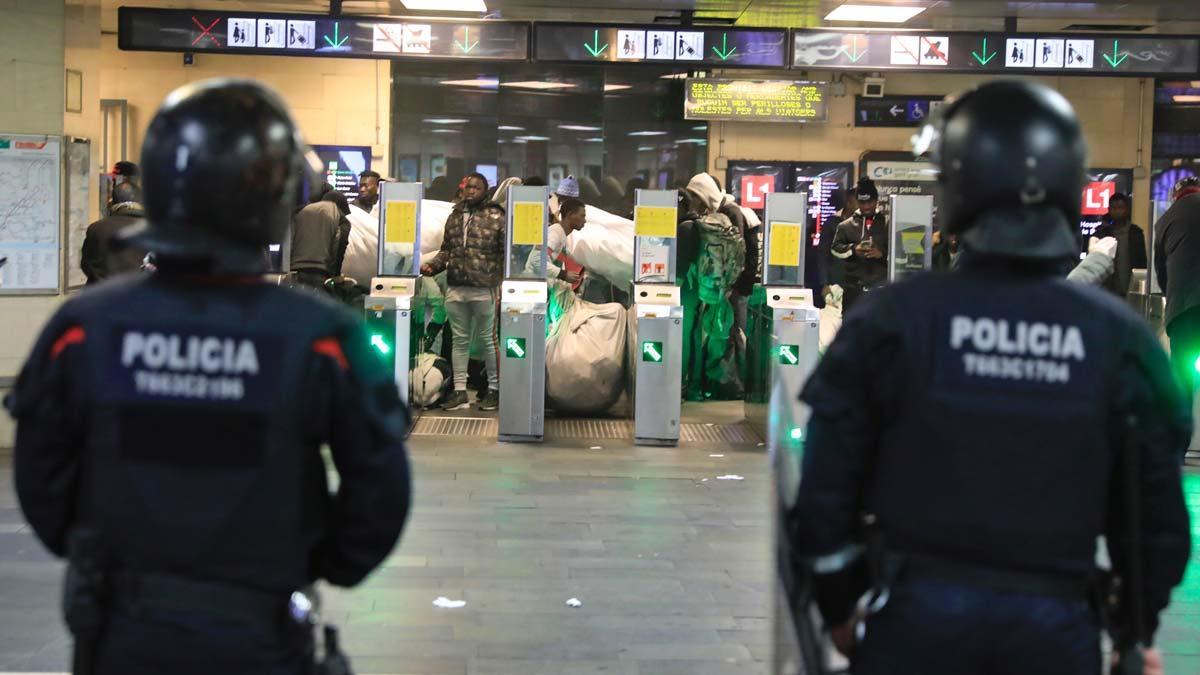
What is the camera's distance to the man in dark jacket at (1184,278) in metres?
7.34

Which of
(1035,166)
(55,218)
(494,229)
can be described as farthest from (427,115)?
(1035,166)

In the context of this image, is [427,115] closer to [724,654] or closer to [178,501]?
[724,654]

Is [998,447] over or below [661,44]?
below

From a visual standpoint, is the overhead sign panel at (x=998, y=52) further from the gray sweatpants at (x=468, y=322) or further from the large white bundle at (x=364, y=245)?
the large white bundle at (x=364, y=245)

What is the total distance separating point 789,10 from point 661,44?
415 centimetres

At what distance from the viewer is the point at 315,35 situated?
9.59 meters

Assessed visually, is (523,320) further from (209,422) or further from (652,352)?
(209,422)

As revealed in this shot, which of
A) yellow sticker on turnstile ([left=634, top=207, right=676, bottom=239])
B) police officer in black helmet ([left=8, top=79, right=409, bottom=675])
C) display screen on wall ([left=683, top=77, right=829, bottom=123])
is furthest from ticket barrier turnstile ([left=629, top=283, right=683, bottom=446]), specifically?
police officer in black helmet ([left=8, top=79, right=409, bottom=675])

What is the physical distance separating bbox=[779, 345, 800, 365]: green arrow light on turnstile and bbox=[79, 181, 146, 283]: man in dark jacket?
14.0ft

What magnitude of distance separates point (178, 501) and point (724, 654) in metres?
3.02

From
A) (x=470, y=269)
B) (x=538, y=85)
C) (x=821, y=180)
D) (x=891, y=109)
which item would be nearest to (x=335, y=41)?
(x=470, y=269)

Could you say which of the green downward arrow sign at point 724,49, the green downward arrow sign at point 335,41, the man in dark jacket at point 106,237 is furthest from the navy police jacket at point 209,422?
the green downward arrow sign at point 724,49

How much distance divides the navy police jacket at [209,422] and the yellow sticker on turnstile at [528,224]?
7.40 meters

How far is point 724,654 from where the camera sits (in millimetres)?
4871
